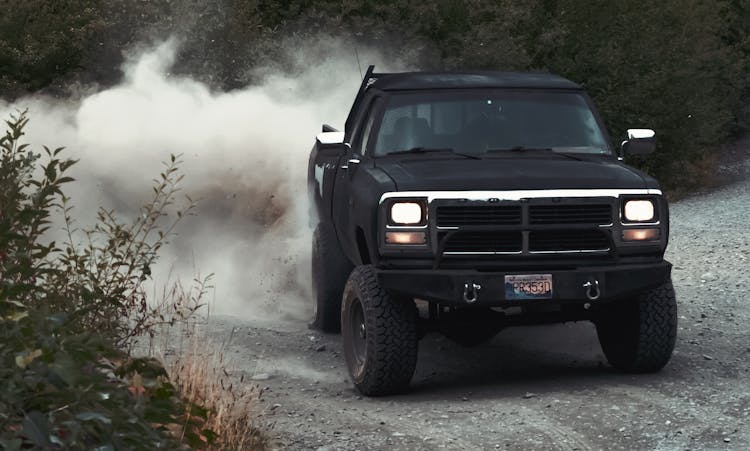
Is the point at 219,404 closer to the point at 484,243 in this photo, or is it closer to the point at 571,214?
the point at 484,243

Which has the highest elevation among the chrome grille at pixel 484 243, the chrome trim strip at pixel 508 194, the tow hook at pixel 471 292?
the chrome trim strip at pixel 508 194

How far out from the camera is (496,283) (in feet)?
27.8

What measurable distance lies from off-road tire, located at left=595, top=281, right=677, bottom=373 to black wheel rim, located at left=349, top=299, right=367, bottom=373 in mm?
1522

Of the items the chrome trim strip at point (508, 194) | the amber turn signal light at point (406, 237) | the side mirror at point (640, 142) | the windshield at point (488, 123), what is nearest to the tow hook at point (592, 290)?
the chrome trim strip at point (508, 194)

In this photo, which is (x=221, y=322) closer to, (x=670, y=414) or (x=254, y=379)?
(x=254, y=379)

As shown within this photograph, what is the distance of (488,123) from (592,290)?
65.3 inches

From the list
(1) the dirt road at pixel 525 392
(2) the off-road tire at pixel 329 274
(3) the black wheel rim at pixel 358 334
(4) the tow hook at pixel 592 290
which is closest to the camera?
(1) the dirt road at pixel 525 392

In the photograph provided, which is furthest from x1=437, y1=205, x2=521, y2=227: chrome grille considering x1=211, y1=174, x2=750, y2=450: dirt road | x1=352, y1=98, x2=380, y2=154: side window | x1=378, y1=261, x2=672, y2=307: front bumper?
x1=352, y1=98, x2=380, y2=154: side window

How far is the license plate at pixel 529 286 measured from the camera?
27.9ft

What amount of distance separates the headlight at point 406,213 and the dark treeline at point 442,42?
1435cm

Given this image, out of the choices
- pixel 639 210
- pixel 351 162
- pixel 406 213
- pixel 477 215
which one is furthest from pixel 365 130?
pixel 639 210

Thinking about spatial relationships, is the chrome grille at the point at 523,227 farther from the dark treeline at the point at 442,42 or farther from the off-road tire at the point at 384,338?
the dark treeline at the point at 442,42

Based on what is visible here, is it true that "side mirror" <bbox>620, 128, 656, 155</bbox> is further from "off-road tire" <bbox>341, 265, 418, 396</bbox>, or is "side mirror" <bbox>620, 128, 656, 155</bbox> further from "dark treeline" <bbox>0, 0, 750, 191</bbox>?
"dark treeline" <bbox>0, 0, 750, 191</bbox>

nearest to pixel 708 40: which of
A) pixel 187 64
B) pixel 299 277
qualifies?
pixel 187 64
